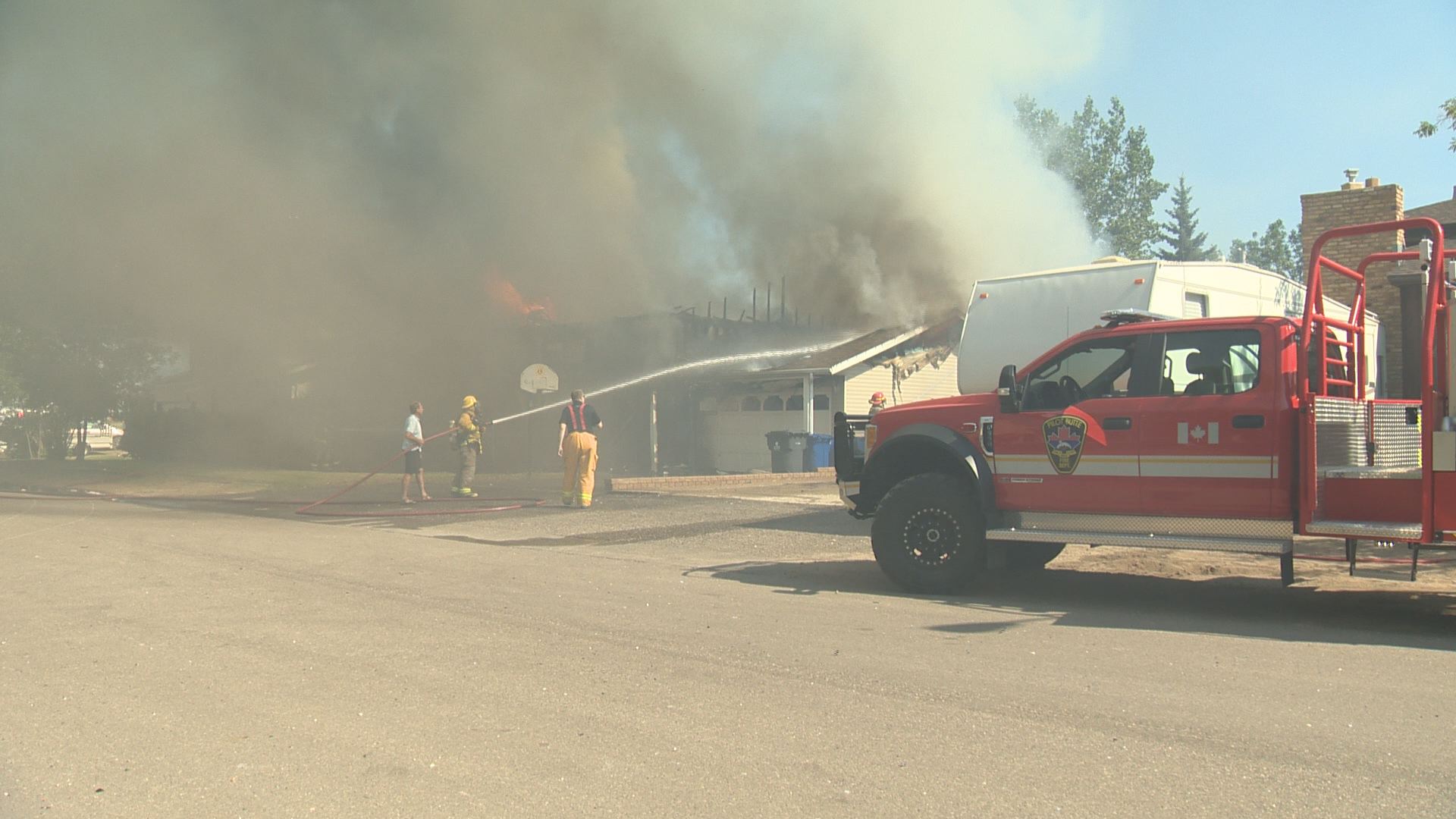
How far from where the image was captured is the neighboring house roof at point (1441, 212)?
→ 19109mm

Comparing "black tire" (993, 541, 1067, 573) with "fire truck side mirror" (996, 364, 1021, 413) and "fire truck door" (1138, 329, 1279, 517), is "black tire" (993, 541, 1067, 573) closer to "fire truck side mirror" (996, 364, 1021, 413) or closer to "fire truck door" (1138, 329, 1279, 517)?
"fire truck side mirror" (996, 364, 1021, 413)

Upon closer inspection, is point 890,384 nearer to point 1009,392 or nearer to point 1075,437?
point 1009,392

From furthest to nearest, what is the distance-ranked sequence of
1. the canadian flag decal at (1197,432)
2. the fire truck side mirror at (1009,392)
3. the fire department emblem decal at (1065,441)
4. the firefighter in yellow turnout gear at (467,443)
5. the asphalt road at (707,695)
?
the firefighter in yellow turnout gear at (467,443) < the fire truck side mirror at (1009,392) < the fire department emblem decal at (1065,441) < the canadian flag decal at (1197,432) < the asphalt road at (707,695)

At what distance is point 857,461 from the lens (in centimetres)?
871

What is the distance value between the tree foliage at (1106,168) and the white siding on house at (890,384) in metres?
27.9

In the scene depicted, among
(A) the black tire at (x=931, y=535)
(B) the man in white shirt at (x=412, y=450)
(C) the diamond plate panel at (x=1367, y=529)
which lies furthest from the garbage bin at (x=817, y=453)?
(C) the diamond plate panel at (x=1367, y=529)

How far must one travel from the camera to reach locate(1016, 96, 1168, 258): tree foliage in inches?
1948

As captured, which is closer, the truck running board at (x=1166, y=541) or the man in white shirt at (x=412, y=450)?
the truck running board at (x=1166, y=541)

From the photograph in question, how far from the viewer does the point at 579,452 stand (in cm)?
1524

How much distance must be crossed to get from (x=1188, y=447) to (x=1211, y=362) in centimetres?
60

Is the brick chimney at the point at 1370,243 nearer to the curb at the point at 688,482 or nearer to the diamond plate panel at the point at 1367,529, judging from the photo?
the curb at the point at 688,482

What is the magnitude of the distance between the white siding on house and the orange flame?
826cm

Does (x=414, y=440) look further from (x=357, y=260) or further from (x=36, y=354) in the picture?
(x=36, y=354)

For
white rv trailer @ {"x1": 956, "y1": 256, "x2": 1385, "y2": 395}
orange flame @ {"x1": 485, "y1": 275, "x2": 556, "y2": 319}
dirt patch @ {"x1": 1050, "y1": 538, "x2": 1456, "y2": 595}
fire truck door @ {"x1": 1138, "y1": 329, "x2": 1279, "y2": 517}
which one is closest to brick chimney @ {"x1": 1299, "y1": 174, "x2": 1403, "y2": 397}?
white rv trailer @ {"x1": 956, "y1": 256, "x2": 1385, "y2": 395}
